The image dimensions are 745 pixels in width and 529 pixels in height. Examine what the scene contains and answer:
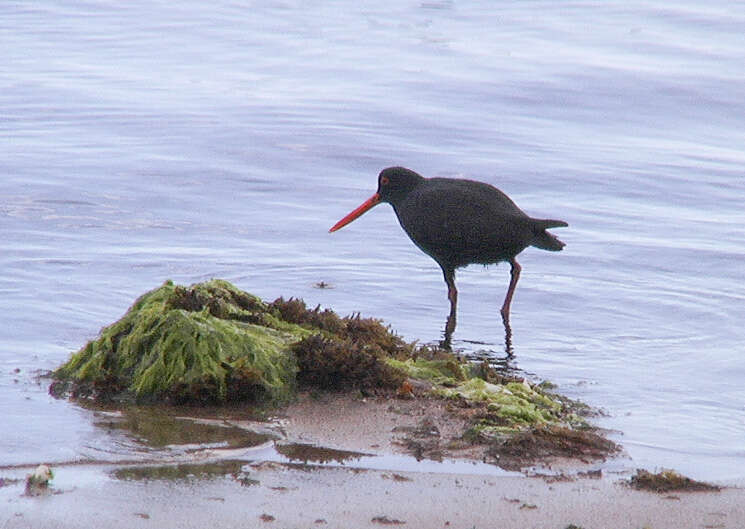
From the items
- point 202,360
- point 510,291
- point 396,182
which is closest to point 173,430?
point 202,360

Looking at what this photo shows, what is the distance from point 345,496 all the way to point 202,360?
45.2 inches

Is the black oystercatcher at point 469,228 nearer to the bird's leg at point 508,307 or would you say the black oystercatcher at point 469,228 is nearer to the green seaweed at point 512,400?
the bird's leg at point 508,307

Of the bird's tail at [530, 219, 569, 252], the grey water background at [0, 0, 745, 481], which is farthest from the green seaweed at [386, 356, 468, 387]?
the bird's tail at [530, 219, 569, 252]

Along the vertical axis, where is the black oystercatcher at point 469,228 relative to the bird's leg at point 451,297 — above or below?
above

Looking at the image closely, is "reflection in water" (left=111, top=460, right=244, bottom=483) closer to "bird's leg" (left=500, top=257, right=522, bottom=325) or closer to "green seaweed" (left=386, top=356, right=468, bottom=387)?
"green seaweed" (left=386, top=356, right=468, bottom=387)

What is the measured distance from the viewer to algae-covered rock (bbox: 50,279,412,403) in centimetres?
468

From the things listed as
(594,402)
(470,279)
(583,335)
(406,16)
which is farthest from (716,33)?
(594,402)

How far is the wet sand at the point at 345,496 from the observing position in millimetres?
3568

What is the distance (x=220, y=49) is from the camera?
52.9 ft

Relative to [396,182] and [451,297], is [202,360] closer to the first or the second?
[451,297]

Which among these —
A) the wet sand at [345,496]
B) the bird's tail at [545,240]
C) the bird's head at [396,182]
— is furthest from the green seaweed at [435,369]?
the bird's head at [396,182]

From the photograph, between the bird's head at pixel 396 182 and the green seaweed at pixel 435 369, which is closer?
the green seaweed at pixel 435 369

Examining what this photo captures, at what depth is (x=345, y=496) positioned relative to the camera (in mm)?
3777

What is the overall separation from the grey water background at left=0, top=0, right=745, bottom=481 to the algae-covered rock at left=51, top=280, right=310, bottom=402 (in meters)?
0.25
